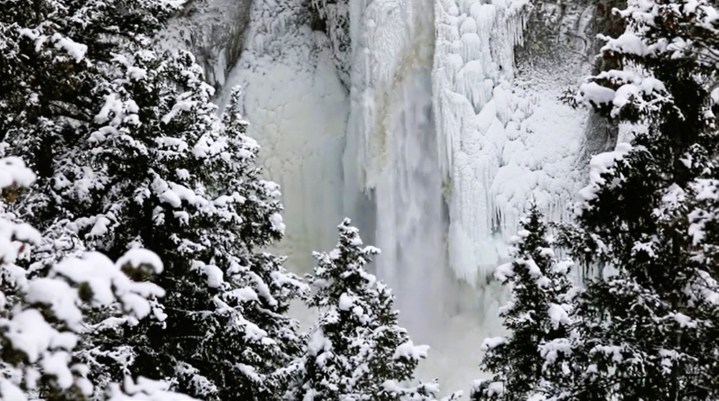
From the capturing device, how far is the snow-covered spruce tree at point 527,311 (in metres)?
8.71

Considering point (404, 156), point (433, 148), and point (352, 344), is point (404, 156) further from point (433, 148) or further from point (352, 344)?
point (352, 344)

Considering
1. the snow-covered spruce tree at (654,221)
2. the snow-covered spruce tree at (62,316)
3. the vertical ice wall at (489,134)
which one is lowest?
the snow-covered spruce tree at (62,316)

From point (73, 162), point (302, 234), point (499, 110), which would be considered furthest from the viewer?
point (302, 234)

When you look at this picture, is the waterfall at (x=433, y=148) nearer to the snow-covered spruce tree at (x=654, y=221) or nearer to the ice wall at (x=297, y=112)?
the ice wall at (x=297, y=112)

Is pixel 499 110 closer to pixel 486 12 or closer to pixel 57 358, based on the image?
pixel 486 12

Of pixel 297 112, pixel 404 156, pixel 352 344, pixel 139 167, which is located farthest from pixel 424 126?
pixel 139 167

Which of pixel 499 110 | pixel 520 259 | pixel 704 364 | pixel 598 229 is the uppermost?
pixel 499 110

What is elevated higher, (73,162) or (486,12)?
(486,12)

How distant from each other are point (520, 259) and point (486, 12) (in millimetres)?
7608

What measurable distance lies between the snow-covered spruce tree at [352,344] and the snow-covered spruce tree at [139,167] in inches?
23.3

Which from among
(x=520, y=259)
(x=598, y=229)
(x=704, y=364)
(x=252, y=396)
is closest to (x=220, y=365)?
(x=252, y=396)

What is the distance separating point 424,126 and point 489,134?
150 centimetres

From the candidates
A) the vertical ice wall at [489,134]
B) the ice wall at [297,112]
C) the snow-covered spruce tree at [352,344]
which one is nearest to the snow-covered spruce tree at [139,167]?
the snow-covered spruce tree at [352,344]

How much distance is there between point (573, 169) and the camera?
15156 millimetres
